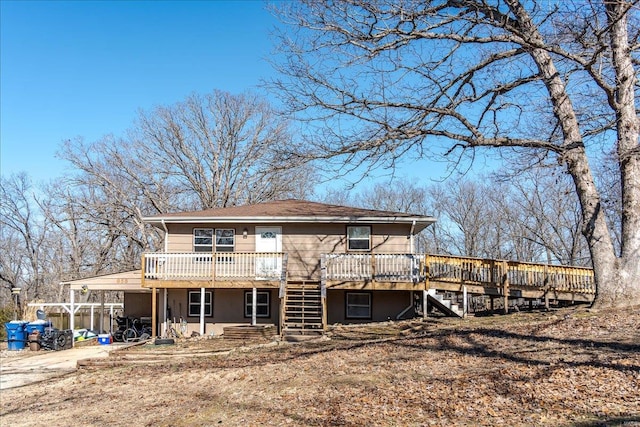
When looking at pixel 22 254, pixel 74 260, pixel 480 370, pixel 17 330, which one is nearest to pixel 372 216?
pixel 480 370

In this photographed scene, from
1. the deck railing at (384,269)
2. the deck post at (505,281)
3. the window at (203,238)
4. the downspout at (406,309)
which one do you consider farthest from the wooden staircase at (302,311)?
the deck post at (505,281)

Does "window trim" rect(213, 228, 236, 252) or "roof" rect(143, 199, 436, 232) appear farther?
"window trim" rect(213, 228, 236, 252)

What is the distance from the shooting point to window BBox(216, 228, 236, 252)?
1977 centimetres

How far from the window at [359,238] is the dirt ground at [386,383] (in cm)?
623

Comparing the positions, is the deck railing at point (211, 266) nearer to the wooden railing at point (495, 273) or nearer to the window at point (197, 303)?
the window at point (197, 303)

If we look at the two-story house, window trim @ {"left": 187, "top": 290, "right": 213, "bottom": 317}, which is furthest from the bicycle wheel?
window trim @ {"left": 187, "top": 290, "right": 213, "bottom": 317}

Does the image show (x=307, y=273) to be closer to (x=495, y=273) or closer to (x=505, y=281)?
(x=495, y=273)

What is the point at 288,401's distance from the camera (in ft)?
26.4

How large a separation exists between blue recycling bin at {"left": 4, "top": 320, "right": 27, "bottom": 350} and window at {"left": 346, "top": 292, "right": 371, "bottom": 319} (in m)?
12.3

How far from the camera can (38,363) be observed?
15.7m

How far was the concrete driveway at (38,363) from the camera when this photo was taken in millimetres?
13109

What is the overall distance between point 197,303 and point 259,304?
92.3 inches

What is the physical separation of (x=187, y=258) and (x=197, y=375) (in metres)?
→ 7.67

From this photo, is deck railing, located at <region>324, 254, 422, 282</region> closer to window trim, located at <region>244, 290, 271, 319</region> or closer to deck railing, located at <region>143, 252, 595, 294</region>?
deck railing, located at <region>143, 252, 595, 294</region>
